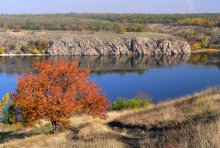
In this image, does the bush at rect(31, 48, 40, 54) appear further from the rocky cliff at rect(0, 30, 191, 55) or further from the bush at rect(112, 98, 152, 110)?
the bush at rect(112, 98, 152, 110)

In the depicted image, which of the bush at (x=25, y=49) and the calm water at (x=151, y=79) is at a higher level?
the calm water at (x=151, y=79)

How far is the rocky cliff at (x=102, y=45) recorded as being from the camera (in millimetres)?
134750

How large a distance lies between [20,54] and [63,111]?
112 meters

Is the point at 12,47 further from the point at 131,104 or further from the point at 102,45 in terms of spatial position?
the point at 131,104

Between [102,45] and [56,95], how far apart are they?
390 feet

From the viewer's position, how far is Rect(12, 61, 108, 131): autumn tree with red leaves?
19.8 meters

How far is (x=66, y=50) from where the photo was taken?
5315 inches

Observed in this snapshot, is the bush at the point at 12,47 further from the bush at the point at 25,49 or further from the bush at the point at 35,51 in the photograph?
the bush at the point at 35,51

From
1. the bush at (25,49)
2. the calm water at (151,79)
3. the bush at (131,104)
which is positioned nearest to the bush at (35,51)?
the bush at (25,49)

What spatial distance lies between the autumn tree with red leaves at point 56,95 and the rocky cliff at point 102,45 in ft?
364

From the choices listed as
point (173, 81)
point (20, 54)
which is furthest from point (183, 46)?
point (173, 81)

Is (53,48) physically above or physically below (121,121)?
below

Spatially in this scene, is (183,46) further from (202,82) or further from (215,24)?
(202,82)

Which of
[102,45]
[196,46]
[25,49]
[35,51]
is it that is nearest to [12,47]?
[25,49]
